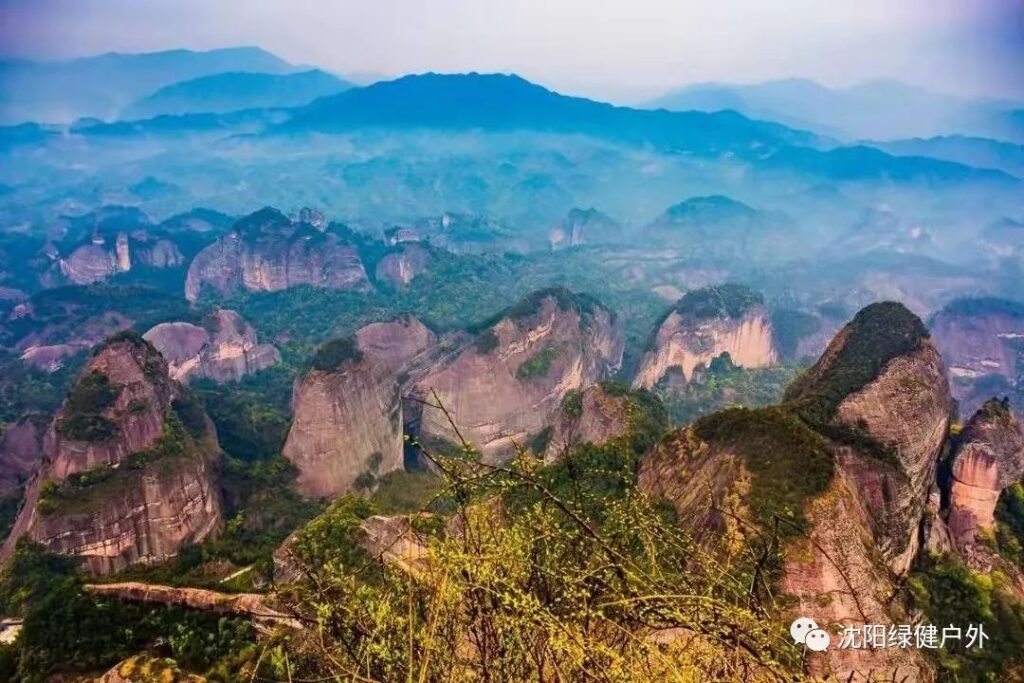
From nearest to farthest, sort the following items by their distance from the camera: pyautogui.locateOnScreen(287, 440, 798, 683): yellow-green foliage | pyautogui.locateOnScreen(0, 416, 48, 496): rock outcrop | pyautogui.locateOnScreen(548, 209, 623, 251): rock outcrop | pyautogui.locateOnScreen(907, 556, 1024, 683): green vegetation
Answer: pyautogui.locateOnScreen(287, 440, 798, 683): yellow-green foliage, pyautogui.locateOnScreen(907, 556, 1024, 683): green vegetation, pyautogui.locateOnScreen(0, 416, 48, 496): rock outcrop, pyautogui.locateOnScreen(548, 209, 623, 251): rock outcrop

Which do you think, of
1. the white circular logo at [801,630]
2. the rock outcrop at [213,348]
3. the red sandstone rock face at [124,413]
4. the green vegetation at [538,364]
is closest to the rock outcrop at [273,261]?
the rock outcrop at [213,348]


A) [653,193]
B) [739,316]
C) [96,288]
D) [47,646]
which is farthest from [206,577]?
[653,193]

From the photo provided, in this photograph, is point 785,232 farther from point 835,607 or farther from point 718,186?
point 835,607

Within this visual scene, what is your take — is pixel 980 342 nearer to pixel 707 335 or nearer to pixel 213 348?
pixel 707 335

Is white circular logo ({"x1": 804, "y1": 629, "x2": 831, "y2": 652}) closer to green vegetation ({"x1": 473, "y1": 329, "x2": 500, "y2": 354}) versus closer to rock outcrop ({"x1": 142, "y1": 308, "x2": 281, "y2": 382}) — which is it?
green vegetation ({"x1": 473, "y1": 329, "x2": 500, "y2": 354})

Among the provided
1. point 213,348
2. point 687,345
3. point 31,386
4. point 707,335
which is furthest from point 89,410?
point 707,335

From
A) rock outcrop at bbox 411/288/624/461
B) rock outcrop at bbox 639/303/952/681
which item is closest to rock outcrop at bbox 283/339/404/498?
rock outcrop at bbox 411/288/624/461
